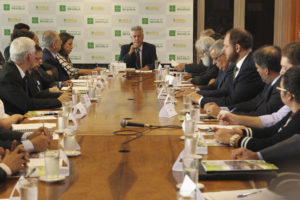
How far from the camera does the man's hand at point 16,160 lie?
208cm

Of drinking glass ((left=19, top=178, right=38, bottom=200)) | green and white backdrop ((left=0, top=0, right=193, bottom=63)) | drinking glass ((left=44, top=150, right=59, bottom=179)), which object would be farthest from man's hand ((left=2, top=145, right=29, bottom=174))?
green and white backdrop ((left=0, top=0, right=193, bottom=63))

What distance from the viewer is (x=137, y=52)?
27.8 feet

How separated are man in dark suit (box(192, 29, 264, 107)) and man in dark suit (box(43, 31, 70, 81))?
2840mm

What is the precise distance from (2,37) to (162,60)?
3.53 meters

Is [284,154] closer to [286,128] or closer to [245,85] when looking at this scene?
[286,128]

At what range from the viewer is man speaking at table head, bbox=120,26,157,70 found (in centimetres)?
841

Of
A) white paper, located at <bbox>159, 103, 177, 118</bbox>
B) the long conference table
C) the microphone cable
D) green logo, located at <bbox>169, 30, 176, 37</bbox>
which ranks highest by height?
green logo, located at <bbox>169, 30, 176, 37</bbox>

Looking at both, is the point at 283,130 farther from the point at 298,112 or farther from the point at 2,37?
the point at 2,37

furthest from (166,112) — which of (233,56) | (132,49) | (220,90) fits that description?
(132,49)

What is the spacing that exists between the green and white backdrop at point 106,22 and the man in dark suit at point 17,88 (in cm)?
565

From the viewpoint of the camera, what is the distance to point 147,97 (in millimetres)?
4730

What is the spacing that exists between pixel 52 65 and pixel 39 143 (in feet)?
15.1

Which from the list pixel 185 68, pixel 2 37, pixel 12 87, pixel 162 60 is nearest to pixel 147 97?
pixel 12 87

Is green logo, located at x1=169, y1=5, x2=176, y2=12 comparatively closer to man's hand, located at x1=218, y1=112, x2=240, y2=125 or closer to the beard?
the beard
